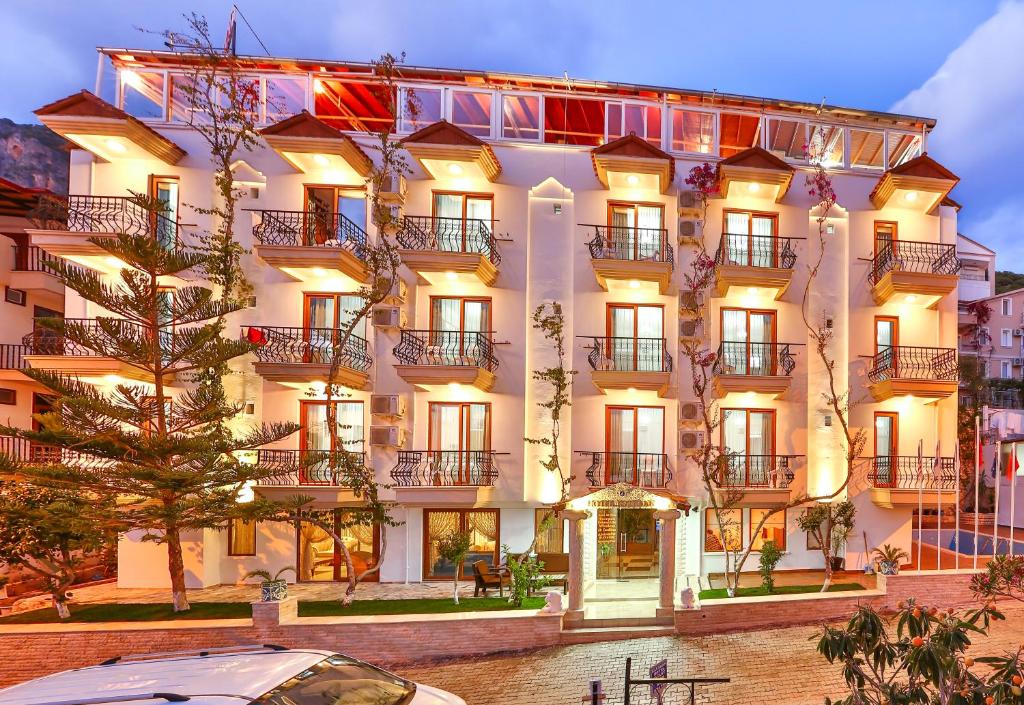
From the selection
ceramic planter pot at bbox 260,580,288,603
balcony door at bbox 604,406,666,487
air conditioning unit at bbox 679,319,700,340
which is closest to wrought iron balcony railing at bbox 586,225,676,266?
air conditioning unit at bbox 679,319,700,340

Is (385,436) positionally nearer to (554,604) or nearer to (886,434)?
(554,604)

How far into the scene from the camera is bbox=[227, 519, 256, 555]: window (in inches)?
534

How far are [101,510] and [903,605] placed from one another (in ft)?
38.3

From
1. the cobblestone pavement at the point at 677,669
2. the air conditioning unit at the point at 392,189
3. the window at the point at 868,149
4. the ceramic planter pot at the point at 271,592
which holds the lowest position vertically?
the cobblestone pavement at the point at 677,669

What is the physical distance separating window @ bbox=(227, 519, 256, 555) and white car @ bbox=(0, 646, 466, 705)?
939 cm

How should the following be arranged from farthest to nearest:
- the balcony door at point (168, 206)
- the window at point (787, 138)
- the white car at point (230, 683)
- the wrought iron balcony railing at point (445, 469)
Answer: the window at point (787, 138) < the wrought iron balcony railing at point (445, 469) < the balcony door at point (168, 206) < the white car at point (230, 683)

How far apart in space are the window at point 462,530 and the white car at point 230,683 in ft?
29.4

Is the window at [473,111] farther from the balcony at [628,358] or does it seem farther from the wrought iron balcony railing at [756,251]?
the wrought iron balcony railing at [756,251]

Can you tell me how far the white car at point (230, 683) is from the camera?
12.9 feet

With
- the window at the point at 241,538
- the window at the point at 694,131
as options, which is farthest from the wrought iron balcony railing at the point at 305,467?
the window at the point at 694,131

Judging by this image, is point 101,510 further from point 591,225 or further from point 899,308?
point 899,308

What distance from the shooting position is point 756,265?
578 inches

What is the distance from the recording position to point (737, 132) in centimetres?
1566

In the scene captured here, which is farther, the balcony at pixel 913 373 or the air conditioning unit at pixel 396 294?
the balcony at pixel 913 373
